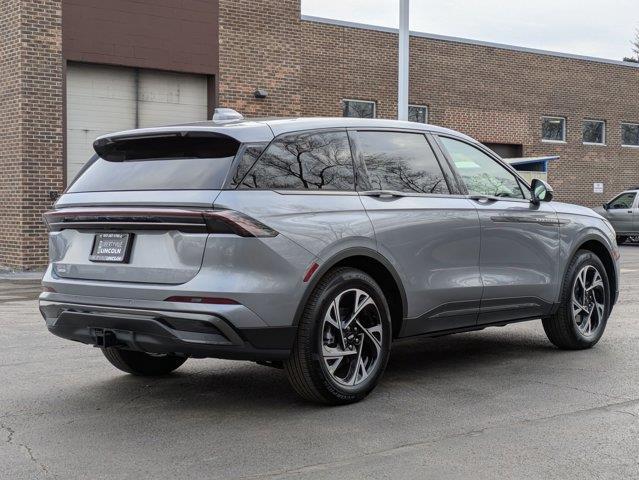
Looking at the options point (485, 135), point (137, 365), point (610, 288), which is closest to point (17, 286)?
point (137, 365)

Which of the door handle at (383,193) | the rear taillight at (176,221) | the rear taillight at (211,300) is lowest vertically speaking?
the rear taillight at (211,300)

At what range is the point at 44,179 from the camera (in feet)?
56.1

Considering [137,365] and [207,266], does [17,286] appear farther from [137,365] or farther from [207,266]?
[207,266]

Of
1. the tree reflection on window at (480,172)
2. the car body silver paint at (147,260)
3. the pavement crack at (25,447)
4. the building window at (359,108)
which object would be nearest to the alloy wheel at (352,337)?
the car body silver paint at (147,260)

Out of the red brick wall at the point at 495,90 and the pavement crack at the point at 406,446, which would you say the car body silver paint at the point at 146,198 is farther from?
→ the red brick wall at the point at 495,90

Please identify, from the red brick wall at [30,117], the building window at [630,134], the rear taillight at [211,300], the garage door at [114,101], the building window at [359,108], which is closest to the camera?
the rear taillight at [211,300]

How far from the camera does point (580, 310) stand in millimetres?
7840

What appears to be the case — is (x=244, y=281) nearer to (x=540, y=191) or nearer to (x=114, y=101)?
(x=540, y=191)

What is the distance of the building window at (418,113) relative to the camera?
88.5ft

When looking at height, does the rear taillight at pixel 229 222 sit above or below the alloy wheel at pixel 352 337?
above

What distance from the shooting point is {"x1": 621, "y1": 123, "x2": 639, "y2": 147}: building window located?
3241 centimetres

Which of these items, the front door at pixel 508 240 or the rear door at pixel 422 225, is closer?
the rear door at pixel 422 225

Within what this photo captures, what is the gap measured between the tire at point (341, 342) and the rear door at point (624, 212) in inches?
880

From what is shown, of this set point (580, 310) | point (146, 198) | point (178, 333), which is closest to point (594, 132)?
point (580, 310)
